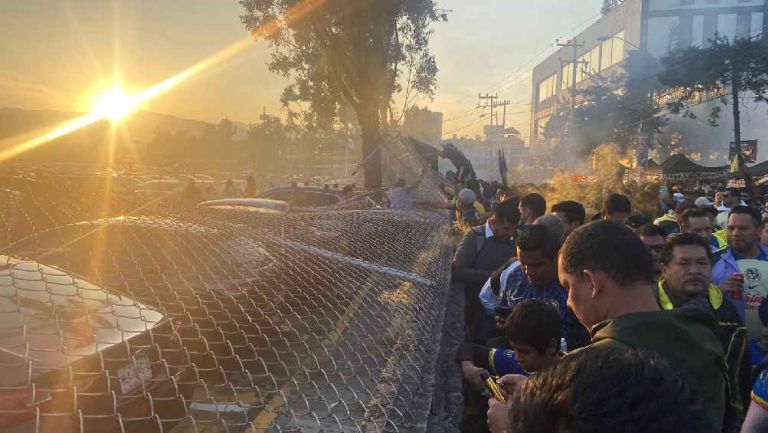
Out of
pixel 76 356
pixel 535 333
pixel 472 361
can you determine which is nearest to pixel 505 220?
pixel 472 361

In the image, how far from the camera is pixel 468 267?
4.22 m

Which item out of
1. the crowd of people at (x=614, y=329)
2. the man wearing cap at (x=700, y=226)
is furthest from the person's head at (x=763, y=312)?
the man wearing cap at (x=700, y=226)

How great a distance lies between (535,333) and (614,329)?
626mm

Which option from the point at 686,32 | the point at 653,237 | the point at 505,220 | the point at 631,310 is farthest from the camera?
the point at 686,32

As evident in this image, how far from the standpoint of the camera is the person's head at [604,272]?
5.39 feet

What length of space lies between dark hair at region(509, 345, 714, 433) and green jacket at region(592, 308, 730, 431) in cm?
59

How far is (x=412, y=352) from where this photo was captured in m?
3.01

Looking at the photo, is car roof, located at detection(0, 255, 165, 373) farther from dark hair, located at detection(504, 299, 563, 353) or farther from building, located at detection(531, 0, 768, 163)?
building, located at detection(531, 0, 768, 163)

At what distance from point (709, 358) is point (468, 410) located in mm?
1529

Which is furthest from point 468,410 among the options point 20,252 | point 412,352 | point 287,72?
point 287,72

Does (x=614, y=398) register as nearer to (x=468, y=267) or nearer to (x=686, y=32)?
(x=468, y=267)

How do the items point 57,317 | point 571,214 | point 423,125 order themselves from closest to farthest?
point 57,317, point 571,214, point 423,125

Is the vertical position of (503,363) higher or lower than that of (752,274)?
lower

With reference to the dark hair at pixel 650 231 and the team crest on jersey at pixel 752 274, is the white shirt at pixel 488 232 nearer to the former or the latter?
the dark hair at pixel 650 231
